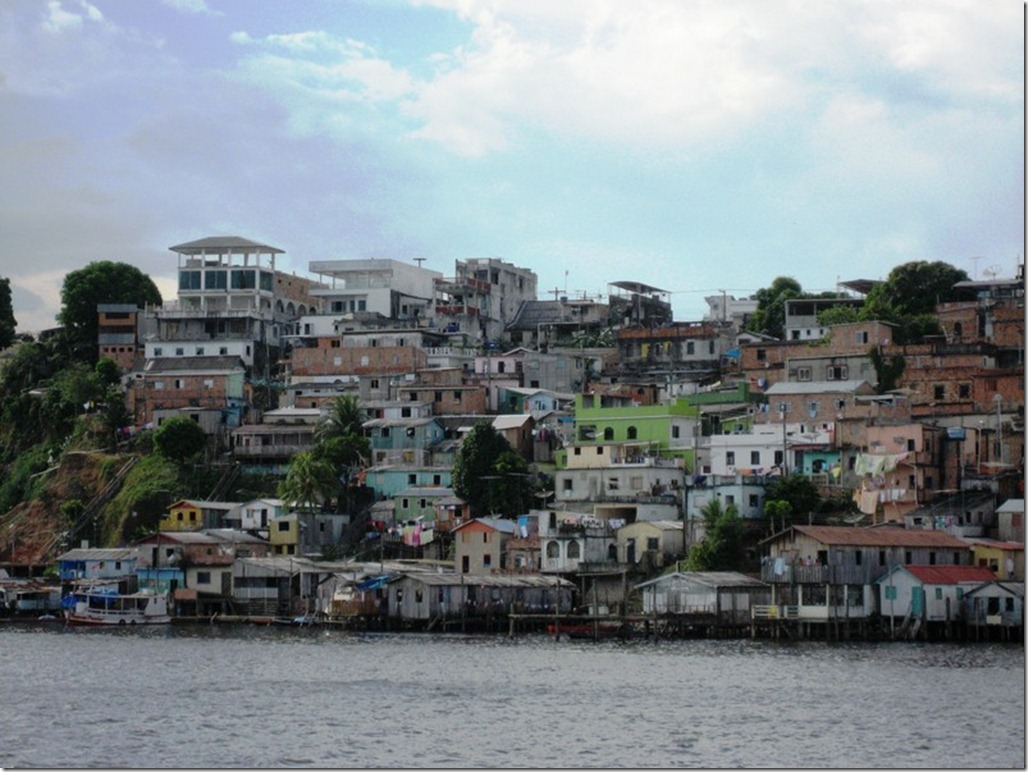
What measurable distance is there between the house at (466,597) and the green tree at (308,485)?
40.1ft

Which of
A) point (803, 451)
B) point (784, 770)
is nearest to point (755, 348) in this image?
point (803, 451)

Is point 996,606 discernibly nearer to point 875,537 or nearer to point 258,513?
point 875,537

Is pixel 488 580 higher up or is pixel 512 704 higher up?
pixel 488 580

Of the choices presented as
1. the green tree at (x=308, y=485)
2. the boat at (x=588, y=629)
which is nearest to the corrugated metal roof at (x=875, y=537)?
the boat at (x=588, y=629)

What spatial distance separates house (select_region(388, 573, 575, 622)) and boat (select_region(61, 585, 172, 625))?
13.0m

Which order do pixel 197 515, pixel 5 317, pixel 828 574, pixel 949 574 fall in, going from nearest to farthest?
pixel 949 574 → pixel 828 574 → pixel 197 515 → pixel 5 317

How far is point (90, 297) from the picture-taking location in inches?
4815

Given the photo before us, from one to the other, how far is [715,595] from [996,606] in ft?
34.8

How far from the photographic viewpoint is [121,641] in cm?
7806

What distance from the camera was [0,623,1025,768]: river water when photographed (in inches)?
1889

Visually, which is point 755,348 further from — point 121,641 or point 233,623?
point 121,641

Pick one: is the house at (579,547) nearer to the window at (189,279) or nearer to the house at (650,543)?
the house at (650,543)

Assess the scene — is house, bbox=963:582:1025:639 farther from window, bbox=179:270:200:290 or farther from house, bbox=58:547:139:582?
window, bbox=179:270:200:290

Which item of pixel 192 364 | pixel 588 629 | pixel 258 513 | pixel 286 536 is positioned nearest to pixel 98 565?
pixel 258 513
